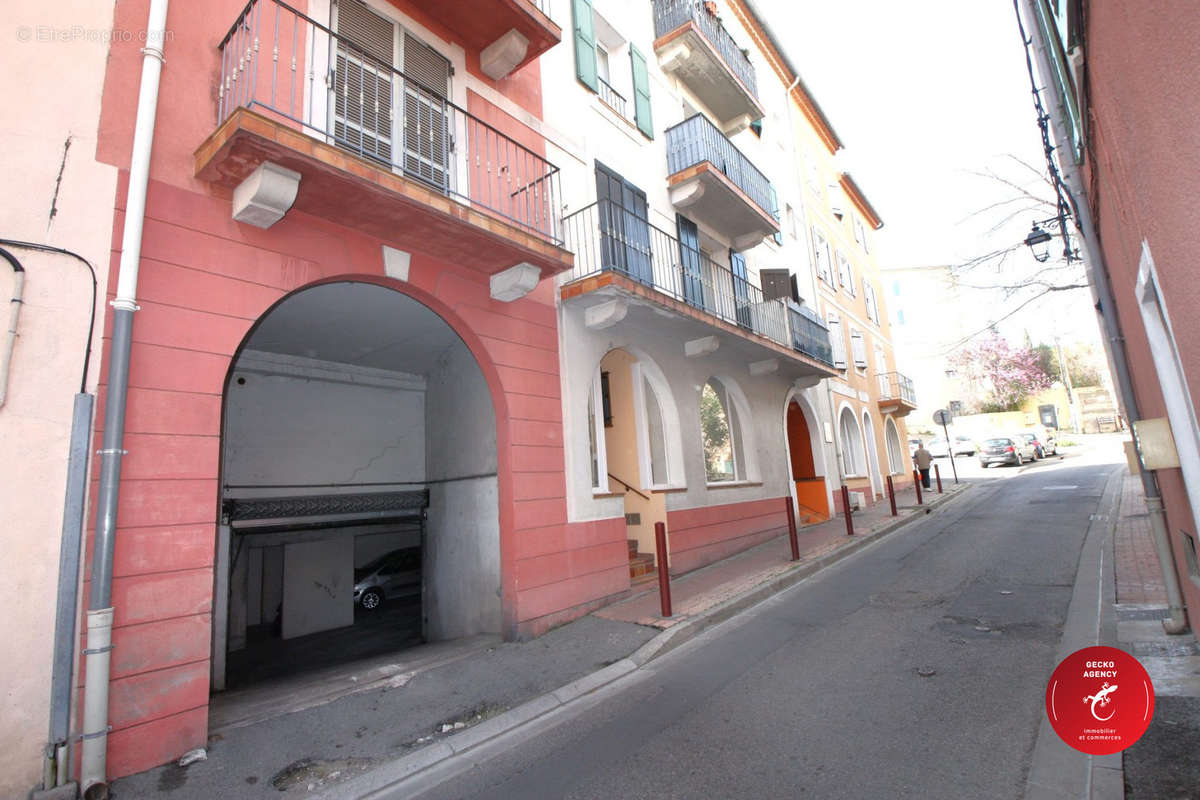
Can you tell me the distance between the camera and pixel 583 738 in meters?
4.02

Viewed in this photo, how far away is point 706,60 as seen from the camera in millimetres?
12016

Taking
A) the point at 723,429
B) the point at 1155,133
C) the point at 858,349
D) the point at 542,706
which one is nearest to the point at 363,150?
the point at 542,706

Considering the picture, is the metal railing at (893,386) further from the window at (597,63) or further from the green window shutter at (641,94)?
the window at (597,63)

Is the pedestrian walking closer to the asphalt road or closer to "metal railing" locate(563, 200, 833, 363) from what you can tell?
A: "metal railing" locate(563, 200, 833, 363)

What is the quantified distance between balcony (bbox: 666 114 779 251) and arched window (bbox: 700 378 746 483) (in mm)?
3586

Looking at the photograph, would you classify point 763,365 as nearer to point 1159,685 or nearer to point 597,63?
point 597,63

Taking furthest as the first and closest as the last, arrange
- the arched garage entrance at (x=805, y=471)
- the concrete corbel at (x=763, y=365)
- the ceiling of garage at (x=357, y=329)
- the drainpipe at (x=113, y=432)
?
the arched garage entrance at (x=805, y=471) → the concrete corbel at (x=763, y=365) → the ceiling of garage at (x=357, y=329) → the drainpipe at (x=113, y=432)

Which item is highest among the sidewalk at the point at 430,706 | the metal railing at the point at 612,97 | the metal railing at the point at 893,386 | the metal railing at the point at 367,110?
the metal railing at the point at 612,97

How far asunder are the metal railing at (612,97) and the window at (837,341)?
10.4 metres

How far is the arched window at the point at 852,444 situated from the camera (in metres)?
18.0

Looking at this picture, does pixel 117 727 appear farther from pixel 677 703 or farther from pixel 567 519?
pixel 567 519

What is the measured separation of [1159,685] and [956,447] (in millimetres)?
36200

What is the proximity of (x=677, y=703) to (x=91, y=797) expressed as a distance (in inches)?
151

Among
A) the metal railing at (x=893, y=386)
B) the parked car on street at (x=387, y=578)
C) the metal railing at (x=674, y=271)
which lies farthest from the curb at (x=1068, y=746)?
the parked car on street at (x=387, y=578)
